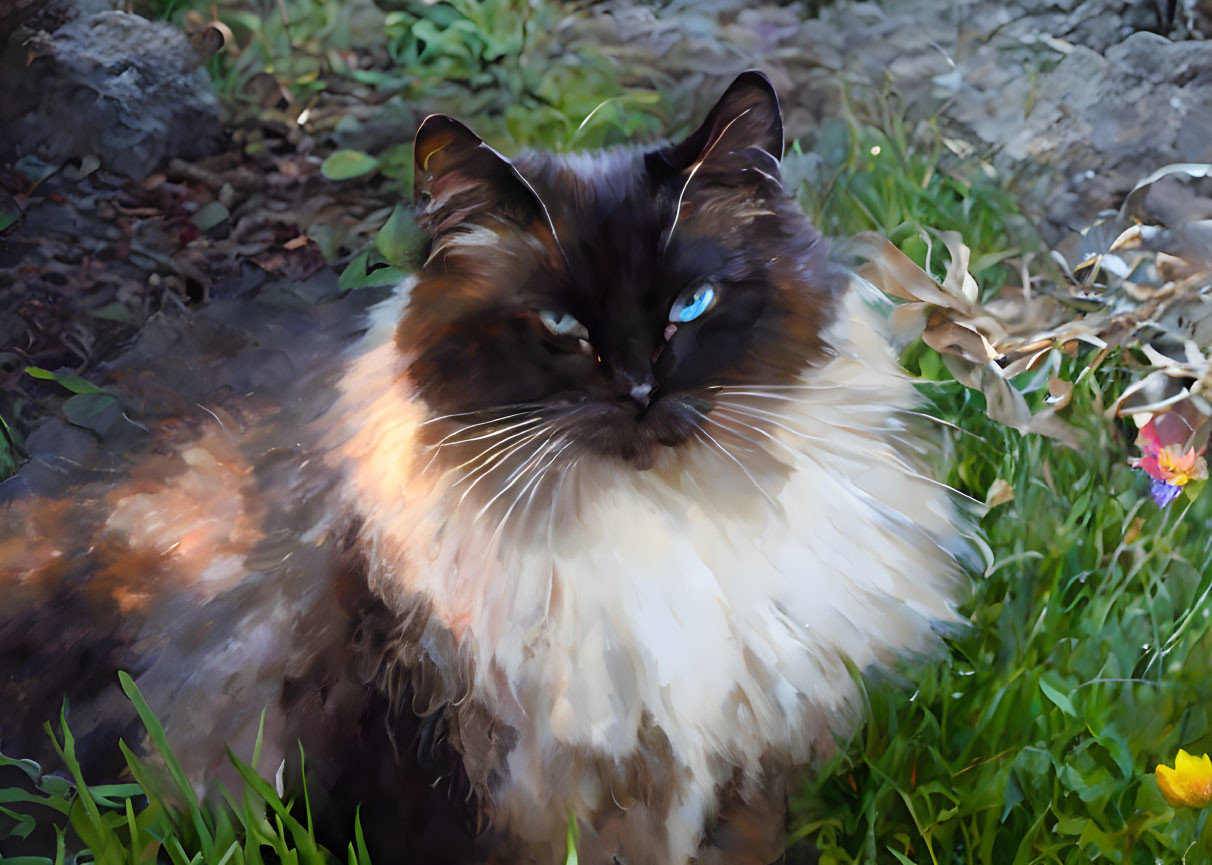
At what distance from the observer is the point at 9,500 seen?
1.04m

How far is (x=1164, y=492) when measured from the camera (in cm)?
108

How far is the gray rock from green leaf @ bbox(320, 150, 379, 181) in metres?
0.17

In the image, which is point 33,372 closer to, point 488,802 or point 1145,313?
point 488,802

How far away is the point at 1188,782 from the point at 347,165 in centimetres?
128

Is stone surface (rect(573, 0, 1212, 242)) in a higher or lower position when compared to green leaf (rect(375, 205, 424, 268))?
higher

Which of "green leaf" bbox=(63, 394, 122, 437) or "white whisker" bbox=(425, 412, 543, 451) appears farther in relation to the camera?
"green leaf" bbox=(63, 394, 122, 437)

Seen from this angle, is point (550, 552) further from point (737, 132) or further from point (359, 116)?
point (359, 116)

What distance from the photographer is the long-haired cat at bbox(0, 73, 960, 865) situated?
0.91 meters

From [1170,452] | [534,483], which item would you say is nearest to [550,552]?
[534,483]

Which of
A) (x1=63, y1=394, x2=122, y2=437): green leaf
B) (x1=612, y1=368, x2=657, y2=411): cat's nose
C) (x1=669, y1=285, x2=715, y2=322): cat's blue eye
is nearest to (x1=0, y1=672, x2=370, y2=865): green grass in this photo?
(x1=63, y1=394, x2=122, y2=437): green leaf

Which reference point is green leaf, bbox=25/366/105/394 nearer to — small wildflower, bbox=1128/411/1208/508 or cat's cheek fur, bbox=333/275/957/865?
cat's cheek fur, bbox=333/275/957/865

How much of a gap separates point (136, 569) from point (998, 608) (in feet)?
→ 3.74

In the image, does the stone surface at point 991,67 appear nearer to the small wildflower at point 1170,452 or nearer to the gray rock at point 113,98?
the small wildflower at point 1170,452

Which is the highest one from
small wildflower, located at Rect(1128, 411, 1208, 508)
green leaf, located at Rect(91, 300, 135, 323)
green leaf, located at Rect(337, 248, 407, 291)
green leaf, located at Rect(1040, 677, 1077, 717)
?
green leaf, located at Rect(337, 248, 407, 291)
